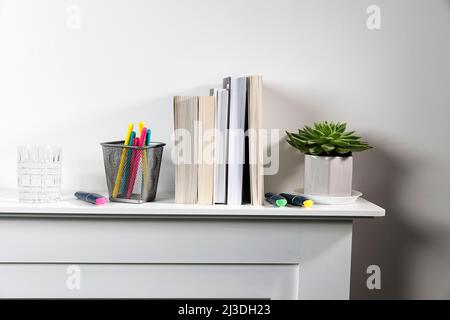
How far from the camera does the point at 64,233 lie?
100cm

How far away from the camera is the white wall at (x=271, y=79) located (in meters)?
1.14

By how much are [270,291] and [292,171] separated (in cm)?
28

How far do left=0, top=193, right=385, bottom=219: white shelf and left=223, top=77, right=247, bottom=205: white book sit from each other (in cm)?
4

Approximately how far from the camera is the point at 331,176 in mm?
1044

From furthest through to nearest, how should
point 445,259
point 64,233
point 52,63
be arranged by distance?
point 445,259
point 52,63
point 64,233

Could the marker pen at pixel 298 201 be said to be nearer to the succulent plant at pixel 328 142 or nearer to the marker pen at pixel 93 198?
the succulent plant at pixel 328 142

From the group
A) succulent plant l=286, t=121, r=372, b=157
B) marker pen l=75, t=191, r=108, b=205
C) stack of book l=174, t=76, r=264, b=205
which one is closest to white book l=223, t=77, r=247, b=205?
stack of book l=174, t=76, r=264, b=205

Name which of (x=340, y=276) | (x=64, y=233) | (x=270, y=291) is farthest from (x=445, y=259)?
(x=64, y=233)

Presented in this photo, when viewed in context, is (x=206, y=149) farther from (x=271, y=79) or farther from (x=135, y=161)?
(x=271, y=79)

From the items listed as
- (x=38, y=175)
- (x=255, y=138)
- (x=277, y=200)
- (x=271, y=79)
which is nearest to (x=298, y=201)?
(x=277, y=200)

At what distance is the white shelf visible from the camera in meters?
0.97

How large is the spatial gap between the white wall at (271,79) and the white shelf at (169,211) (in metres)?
0.18

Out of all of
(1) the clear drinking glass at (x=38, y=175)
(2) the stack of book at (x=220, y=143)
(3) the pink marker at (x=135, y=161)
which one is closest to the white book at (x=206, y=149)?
(2) the stack of book at (x=220, y=143)
